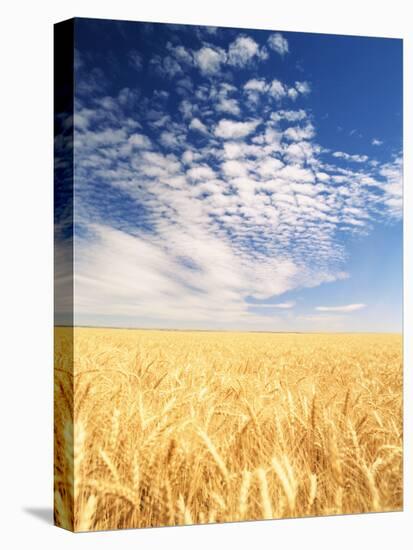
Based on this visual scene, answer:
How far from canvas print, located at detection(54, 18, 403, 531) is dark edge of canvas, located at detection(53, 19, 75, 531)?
0.02 m

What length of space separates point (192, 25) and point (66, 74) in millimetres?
937

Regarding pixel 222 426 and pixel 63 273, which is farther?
pixel 222 426

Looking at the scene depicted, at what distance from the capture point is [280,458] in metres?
6.57

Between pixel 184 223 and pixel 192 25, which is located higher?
pixel 192 25

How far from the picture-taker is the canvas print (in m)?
6.21

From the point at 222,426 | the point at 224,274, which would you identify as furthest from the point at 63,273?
the point at 222,426

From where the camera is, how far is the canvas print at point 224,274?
6.21m

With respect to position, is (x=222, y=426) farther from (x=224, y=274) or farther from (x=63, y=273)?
(x=63, y=273)

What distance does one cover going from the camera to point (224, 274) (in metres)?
6.53

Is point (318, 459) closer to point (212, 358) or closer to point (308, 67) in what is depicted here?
point (212, 358)

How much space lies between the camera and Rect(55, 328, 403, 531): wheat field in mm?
6156

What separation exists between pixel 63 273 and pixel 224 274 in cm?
110

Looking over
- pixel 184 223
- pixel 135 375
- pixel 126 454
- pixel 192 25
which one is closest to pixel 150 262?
pixel 184 223

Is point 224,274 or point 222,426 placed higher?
point 224,274
